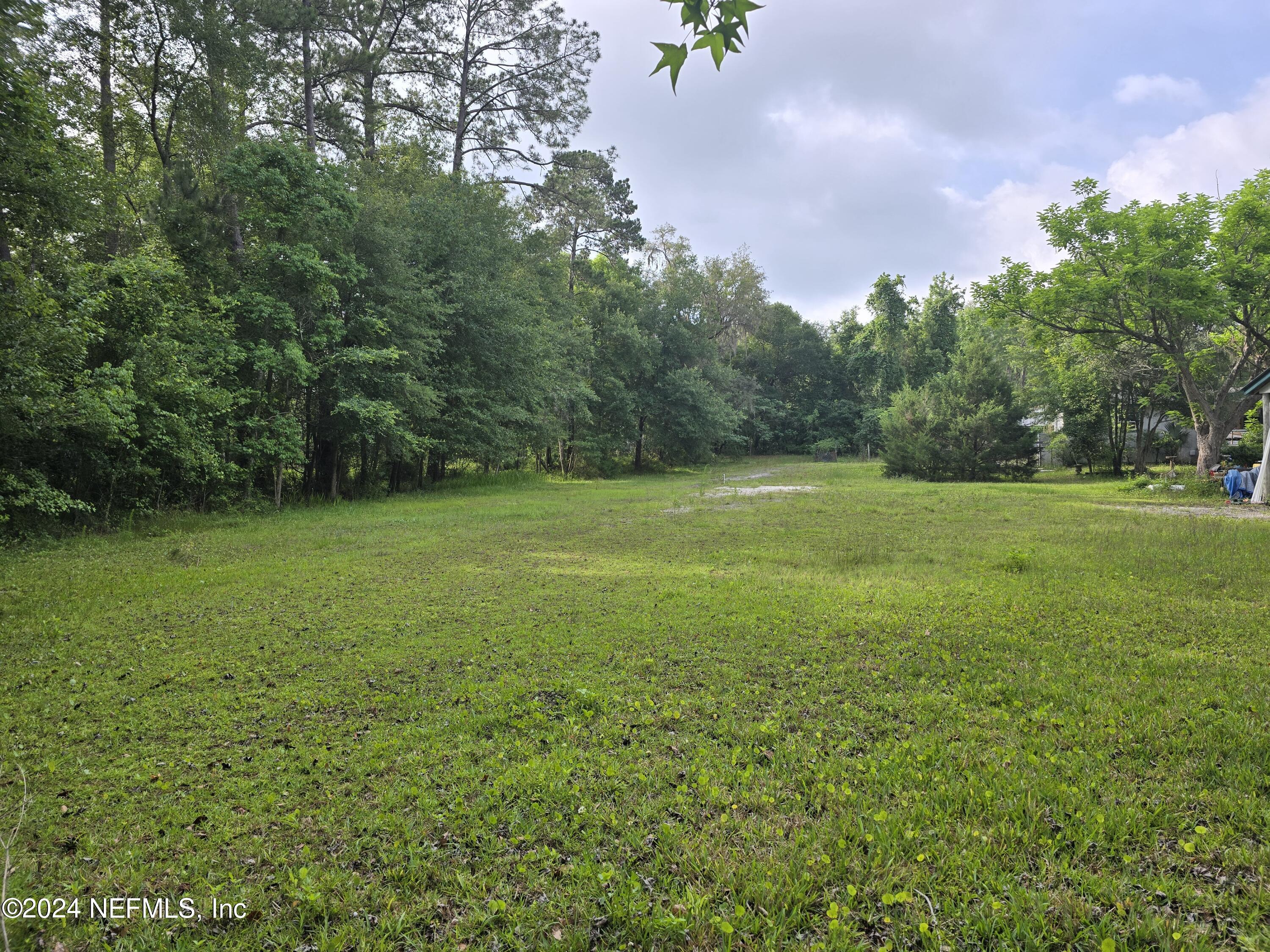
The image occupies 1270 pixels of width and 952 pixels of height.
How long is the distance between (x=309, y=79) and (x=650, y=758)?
22.3m

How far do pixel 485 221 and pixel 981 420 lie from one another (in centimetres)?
2192

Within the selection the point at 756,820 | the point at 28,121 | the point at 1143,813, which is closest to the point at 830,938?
the point at 756,820

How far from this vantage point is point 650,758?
3.49m

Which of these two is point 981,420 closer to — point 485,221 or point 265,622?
point 485,221

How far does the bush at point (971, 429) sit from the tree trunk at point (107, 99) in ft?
93.6

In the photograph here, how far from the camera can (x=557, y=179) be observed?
26.1 metres

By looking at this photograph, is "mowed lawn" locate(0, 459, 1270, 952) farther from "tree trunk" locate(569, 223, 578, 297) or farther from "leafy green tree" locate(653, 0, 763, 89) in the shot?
"tree trunk" locate(569, 223, 578, 297)

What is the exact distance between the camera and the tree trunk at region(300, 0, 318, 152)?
17.7 metres

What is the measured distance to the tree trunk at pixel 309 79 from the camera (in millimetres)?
17672

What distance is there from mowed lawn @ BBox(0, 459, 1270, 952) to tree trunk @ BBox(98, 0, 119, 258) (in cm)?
1058

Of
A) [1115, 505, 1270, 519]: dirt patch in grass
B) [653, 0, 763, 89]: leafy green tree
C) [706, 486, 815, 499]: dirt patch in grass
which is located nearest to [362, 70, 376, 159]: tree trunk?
[706, 486, 815, 499]: dirt patch in grass

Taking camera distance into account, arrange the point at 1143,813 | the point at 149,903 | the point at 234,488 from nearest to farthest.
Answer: the point at 149,903
the point at 1143,813
the point at 234,488

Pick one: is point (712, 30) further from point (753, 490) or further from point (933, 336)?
point (933, 336)

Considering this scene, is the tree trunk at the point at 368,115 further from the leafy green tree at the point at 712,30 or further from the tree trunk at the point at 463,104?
the leafy green tree at the point at 712,30
